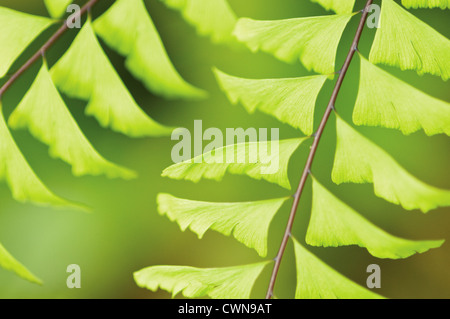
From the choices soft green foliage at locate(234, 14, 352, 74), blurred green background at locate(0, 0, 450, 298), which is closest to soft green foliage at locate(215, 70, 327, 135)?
soft green foliage at locate(234, 14, 352, 74)

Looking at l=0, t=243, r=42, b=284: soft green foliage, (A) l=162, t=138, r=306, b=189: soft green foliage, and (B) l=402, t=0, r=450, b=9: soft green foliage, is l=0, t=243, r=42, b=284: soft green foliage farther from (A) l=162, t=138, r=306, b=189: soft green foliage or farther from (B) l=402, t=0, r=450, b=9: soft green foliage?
(B) l=402, t=0, r=450, b=9: soft green foliage

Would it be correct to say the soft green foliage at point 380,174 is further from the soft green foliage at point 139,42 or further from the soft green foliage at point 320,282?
the soft green foliage at point 139,42

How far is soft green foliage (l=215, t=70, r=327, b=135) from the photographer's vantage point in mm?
564

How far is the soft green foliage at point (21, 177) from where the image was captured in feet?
1.99

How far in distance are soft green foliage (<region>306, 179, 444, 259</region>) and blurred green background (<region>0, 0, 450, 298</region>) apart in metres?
0.35

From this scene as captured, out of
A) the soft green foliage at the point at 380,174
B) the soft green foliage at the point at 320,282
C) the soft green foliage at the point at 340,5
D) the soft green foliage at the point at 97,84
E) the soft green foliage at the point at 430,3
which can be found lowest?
the soft green foliage at the point at 320,282

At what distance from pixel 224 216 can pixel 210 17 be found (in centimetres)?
28

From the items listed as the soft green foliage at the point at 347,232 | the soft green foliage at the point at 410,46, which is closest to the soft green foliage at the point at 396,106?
the soft green foliage at the point at 410,46

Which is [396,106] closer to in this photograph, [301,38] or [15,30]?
[301,38]

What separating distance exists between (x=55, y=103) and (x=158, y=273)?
0.29 m

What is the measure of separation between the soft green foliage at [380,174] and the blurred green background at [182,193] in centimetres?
37

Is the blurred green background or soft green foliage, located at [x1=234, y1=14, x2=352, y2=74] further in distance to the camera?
the blurred green background

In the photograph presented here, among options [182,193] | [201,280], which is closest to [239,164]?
[201,280]
